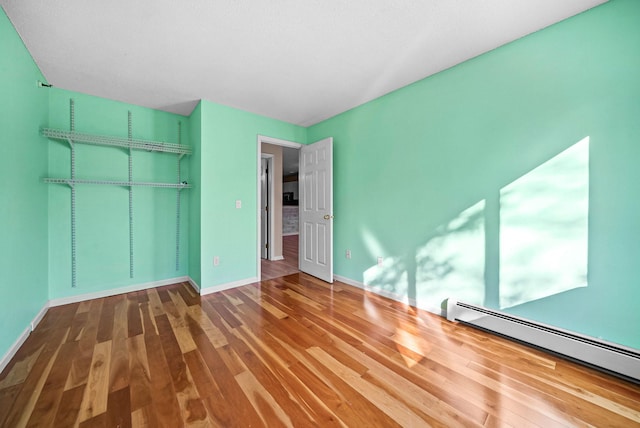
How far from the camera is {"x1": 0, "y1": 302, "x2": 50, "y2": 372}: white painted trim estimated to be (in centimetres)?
161

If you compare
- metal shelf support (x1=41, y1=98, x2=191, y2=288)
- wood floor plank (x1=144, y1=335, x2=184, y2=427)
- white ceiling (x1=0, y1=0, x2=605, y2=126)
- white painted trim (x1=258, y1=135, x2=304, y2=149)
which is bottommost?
wood floor plank (x1=144, y1=335, x2=184, y2=427)

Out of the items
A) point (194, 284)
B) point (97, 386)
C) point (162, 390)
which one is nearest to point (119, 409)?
Result: point (162, 390)

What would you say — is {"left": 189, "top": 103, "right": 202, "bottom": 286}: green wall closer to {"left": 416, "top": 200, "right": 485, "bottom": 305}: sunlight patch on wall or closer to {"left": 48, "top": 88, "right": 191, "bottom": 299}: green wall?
{"left": 48, "top": 88, "right": 191, "bottom": 299}: green wall

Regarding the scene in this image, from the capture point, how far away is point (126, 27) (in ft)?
5.80

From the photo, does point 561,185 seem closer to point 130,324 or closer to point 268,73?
point 268,73

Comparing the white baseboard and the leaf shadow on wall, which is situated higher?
the leaf shadow on wall

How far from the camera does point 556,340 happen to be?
5.61 ft

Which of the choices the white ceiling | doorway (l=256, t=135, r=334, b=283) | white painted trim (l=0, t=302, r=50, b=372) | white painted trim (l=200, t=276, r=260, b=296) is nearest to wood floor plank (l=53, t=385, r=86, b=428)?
white painted trim (l=0, t=302, r=50, b=372)

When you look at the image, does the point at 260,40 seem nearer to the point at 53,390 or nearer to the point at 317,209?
the point at 317,209

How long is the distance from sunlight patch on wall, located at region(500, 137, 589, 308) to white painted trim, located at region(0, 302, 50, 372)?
379cm

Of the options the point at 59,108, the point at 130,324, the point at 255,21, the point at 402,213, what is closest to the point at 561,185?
the point at 402,213

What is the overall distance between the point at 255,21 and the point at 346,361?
257 cm

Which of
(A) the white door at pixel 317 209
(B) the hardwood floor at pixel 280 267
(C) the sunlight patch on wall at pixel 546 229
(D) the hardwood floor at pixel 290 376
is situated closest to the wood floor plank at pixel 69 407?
(D) the hardwood floor at pixel 290 376

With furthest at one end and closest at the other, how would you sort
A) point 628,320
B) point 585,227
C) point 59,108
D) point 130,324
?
point 59,108 → point 130,324 → point 585,227 → point 628,320
